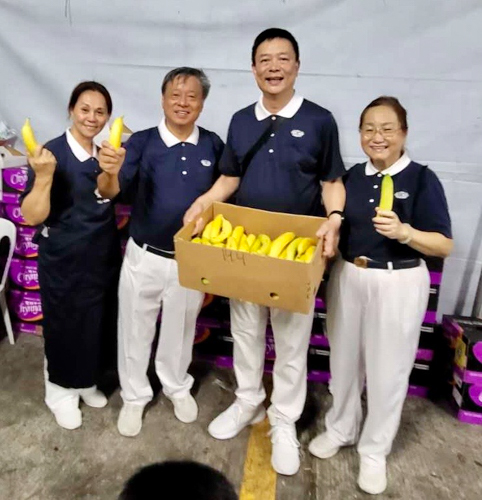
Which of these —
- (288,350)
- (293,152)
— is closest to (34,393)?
(288,350)

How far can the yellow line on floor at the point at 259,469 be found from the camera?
199 cm

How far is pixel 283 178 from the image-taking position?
197cm

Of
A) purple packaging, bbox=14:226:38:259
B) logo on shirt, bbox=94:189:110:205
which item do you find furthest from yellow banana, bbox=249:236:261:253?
purple packaging, bbox=14:226:38:259

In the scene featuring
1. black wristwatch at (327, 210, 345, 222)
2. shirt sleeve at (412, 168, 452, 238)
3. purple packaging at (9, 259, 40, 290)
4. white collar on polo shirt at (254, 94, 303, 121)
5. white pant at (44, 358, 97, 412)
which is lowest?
white pant at (44, 358, 97, 412)

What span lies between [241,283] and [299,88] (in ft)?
4.82

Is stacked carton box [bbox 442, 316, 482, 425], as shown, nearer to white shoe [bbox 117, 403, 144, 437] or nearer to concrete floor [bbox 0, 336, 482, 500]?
concrete floor [bbox 0, 336, 482, 500]

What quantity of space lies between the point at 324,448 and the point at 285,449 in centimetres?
19

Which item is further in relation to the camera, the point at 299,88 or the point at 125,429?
the point at 299,88

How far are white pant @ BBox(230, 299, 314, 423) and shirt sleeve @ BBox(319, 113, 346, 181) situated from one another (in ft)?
1.92

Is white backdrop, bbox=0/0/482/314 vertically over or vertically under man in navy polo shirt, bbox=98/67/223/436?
over

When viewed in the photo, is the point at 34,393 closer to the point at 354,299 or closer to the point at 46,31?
the point at 354,299

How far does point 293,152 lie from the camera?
1942 millimetres

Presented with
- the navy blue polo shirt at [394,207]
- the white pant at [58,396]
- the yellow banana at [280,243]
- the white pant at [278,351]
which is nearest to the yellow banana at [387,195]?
the navy blue polo shirt at [394,207]

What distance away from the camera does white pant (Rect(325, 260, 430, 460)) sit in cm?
186
